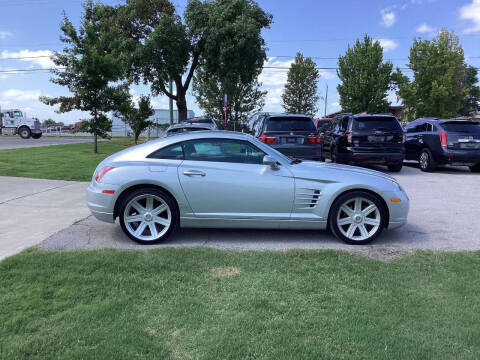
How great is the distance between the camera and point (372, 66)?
95.9ft

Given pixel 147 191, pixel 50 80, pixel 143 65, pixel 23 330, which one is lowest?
pixel 23 330

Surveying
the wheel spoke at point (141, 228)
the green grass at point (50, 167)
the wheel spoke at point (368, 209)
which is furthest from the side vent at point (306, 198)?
the green grass at point (50, 167)

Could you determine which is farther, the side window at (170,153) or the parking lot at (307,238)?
the side window at (170,153)

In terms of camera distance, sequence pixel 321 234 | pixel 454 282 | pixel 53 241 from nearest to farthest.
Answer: pixel 454 282 < pixel 53 241 < pixel 321 234

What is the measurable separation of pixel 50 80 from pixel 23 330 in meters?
15.9

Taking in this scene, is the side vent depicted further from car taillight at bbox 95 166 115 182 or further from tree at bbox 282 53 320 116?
tree at bbox 282 53 320 116

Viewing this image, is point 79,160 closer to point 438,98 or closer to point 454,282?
point 454,282

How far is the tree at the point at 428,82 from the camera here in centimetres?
2698

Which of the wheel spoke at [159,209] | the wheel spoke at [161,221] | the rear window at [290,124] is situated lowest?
the wheel spoke at [161,221]

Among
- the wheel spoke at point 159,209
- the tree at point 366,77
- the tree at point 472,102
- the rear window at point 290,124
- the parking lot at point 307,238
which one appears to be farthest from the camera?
the tree at point 472,102

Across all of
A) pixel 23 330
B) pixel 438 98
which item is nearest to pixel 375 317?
pixel 23 330

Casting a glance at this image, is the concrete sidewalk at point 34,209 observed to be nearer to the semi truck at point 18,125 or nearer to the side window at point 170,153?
the side window at point 170,153

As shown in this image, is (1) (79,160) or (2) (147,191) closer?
(2) (147,191)

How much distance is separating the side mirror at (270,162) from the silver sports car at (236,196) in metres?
0.01
